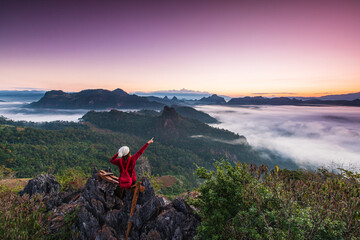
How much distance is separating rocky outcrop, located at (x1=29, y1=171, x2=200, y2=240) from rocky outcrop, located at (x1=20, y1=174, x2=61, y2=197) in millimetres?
3770

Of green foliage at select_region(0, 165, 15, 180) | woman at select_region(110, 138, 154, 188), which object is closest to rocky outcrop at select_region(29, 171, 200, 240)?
woman at select_region(110, 138, 154, 188)

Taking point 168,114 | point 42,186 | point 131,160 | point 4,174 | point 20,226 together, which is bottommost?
point 4,174

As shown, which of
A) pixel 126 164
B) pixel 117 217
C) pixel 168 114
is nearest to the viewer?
pixel 126 164

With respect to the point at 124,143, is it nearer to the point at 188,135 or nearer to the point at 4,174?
the point at 188,135

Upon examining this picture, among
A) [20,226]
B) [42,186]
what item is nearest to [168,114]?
[42,186]

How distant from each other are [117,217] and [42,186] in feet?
24.7

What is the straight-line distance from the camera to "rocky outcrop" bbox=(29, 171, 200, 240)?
20.8 ft

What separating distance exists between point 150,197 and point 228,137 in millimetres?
169759

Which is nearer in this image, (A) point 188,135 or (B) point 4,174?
(B) point 4,174

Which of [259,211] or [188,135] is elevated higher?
[259,211]

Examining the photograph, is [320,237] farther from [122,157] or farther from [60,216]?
[60,216]

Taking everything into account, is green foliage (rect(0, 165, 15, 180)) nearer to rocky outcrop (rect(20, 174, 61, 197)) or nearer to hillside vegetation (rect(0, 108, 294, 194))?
hillside vegetation (rect(0, 108, 294, 194))

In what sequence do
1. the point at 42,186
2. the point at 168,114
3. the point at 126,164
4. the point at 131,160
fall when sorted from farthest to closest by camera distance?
the point at 168,114, the point at 42,186, the point at 131,160, the point at 126,164

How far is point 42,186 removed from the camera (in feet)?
34.2
